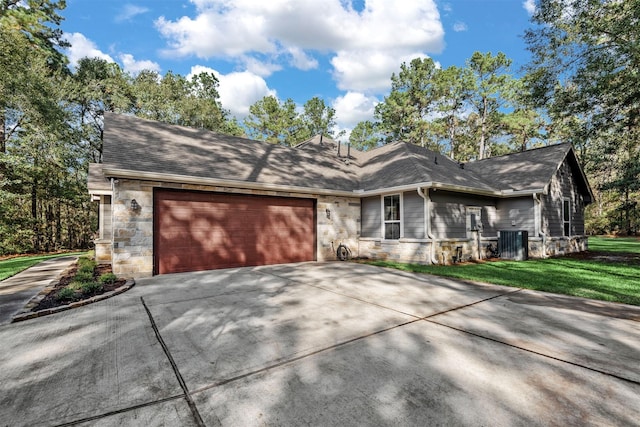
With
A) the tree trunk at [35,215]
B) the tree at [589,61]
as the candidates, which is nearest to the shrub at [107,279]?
the tree trunk at [35,215]

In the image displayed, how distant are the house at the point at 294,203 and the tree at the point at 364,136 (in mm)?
19450

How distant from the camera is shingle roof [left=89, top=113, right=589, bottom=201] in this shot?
836cm

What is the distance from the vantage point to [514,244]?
10.9 meters

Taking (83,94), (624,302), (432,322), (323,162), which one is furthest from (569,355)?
(83,94)

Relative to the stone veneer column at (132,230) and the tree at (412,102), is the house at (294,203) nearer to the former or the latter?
the stone veneer column at (132,230)

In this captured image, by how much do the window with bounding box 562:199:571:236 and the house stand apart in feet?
0.17

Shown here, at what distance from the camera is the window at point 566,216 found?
13.1m

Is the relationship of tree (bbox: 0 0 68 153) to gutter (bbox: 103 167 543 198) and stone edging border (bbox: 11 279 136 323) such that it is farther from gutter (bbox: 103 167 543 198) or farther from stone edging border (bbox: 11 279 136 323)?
stone edging border (bbox: 11 279 136 323)

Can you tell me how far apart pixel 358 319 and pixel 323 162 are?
9856 mm

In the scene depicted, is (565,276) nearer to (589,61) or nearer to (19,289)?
(589,61)

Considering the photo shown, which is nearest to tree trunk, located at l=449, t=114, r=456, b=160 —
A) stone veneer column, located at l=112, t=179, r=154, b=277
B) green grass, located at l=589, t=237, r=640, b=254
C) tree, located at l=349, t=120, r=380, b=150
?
tree, located at l=349, t=120, r=380, b=150

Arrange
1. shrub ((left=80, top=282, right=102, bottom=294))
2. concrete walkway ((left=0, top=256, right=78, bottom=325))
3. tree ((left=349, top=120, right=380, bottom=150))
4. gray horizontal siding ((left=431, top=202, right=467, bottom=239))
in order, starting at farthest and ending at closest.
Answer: tree ((left=349, top=120, right=380, bottom=150)) → gray horizontal siding ((left=431, top=202, right=467, bottom=239)) → shrub ((left=80, top=282, right=102, bottom=294)) → concrete walkway ((left=0, top=256, right=78, bottom=325))

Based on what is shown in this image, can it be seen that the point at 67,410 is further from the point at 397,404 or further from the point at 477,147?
the point at 477,147

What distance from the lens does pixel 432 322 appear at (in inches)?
156
